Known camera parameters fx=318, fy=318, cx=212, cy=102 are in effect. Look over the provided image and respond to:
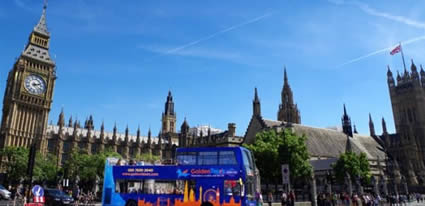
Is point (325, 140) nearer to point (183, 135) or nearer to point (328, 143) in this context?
point (328, 143)

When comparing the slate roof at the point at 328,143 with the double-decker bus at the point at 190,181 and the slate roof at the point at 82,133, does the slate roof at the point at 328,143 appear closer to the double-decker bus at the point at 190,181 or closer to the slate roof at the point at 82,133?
the double-decker bus at the point at 190,181

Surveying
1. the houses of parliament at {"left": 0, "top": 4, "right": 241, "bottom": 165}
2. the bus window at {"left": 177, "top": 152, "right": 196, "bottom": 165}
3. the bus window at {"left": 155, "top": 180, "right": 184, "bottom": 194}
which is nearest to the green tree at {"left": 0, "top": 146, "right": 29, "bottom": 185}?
the houses of parliament at {"left": 0, "top": 4, "right": 241, "bottom": 165}

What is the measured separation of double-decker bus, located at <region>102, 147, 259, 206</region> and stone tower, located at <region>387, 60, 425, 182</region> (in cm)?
7076

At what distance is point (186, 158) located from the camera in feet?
69.6

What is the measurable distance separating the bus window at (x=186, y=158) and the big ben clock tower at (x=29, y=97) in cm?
A: 6977

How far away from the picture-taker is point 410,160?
75.7m

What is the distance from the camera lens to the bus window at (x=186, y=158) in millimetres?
21016

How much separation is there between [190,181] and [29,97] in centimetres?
7934

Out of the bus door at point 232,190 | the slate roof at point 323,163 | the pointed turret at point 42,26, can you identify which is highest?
the pointed turret at point 42,26

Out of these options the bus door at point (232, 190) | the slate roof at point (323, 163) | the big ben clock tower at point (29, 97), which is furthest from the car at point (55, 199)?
the big ben clock tower at point (29, 97)

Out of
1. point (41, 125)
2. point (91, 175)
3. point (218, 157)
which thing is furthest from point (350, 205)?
point (41, 125)

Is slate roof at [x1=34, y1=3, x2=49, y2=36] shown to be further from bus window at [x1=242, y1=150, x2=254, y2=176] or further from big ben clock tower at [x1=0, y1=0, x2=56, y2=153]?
bus window at [x1=242, y1=150, x2=254, y2=176]

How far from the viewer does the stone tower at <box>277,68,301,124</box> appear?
8619 cm

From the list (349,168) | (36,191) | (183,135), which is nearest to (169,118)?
(183,135)
